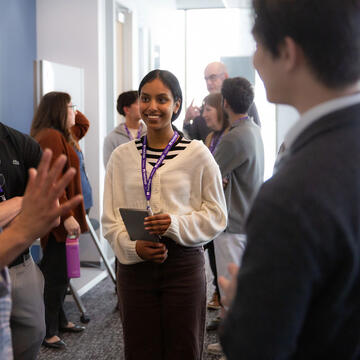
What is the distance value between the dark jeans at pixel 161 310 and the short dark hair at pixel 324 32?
132 cm

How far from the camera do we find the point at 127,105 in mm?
4242

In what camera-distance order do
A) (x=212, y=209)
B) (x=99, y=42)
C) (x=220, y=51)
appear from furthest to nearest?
(x=220, y=51) < (x=99, y=42) < (x=212, y=209)

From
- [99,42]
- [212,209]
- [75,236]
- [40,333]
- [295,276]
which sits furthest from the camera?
[99,42]

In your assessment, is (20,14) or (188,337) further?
(20,14)

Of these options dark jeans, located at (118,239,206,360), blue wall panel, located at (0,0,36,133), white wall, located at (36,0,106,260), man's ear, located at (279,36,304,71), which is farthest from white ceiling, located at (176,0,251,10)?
man's ear, located at (279,36,304,71)

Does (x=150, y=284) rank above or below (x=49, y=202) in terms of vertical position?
below

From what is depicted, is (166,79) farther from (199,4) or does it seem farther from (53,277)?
(199,4)

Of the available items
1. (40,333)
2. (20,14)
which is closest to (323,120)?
(40,333)

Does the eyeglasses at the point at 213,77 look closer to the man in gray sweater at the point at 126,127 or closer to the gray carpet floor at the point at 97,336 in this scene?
the man in gray sweater at the point at 126,127

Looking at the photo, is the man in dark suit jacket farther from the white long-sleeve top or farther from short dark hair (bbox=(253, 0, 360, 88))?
the white long-sleeve top

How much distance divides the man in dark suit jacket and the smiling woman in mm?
1162

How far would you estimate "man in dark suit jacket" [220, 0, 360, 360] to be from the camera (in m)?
0.73

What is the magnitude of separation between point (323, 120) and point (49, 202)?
0.61 m

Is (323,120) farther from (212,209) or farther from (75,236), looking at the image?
(75,236)
